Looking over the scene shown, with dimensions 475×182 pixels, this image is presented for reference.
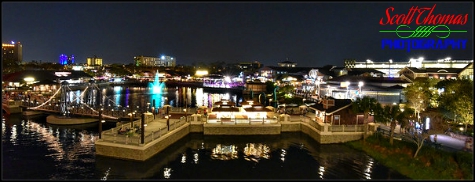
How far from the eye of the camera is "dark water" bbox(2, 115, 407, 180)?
2183cm

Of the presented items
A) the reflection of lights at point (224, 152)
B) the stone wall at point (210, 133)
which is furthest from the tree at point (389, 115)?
the reflection of lights at point (224, 152)

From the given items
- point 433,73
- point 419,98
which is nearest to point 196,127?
point 419,98

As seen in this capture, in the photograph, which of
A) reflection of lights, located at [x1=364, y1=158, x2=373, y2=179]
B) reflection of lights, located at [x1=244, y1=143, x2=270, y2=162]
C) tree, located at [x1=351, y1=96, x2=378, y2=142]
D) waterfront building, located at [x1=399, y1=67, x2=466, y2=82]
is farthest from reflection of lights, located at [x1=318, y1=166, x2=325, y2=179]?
waterfront building, located at [x1=399, y1=67, x2=466, y2=82]

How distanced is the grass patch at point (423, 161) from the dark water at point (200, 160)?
0.89 meters

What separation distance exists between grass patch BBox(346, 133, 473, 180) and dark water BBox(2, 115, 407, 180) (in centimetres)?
89

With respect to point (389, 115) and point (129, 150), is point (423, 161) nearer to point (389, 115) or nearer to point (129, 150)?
point (389, 115)

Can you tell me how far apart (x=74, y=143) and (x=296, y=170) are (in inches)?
774

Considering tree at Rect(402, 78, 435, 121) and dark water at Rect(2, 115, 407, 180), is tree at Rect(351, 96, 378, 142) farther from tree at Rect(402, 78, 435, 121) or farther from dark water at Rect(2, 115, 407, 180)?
tree at Rect(402, 78, 435, 121)

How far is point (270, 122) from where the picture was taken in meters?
34.5

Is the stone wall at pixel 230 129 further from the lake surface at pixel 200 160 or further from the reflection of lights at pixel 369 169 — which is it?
the reflection of lights at pixel 369 169

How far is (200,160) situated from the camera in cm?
2527

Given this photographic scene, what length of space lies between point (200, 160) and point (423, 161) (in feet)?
51.1

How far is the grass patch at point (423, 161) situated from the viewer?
67.9 ft

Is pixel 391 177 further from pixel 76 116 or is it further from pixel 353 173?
pixel 76 116
